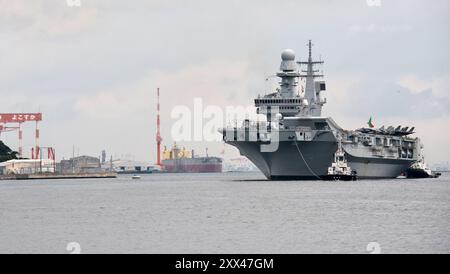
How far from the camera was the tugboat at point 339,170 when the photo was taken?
108 metres

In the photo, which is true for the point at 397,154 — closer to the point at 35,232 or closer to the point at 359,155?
the point at 359,155

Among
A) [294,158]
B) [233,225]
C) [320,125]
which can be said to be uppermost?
[320,125]

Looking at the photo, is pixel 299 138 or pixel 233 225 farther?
pixel 299 138

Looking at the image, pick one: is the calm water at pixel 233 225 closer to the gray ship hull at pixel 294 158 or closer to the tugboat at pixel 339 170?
the gray ship hull at pixel 294 158

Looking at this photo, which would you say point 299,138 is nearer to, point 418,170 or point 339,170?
point 339,170

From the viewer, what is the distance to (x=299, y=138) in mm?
104875

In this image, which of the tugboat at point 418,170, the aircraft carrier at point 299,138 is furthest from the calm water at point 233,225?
the tugboat at point 418,170

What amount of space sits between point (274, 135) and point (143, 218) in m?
48.5

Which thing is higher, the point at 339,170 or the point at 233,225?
the point at 339,170

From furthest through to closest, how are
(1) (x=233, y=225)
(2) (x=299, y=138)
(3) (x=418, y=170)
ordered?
(3) (x=418, y=170) < (2) (x=299, y=138) < (1) (x=233, y=225)

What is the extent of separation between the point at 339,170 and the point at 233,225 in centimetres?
5736

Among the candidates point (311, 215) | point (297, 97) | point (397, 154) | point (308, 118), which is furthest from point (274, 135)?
point (311, 215)

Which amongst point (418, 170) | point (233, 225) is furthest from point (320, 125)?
point (233, 225)
